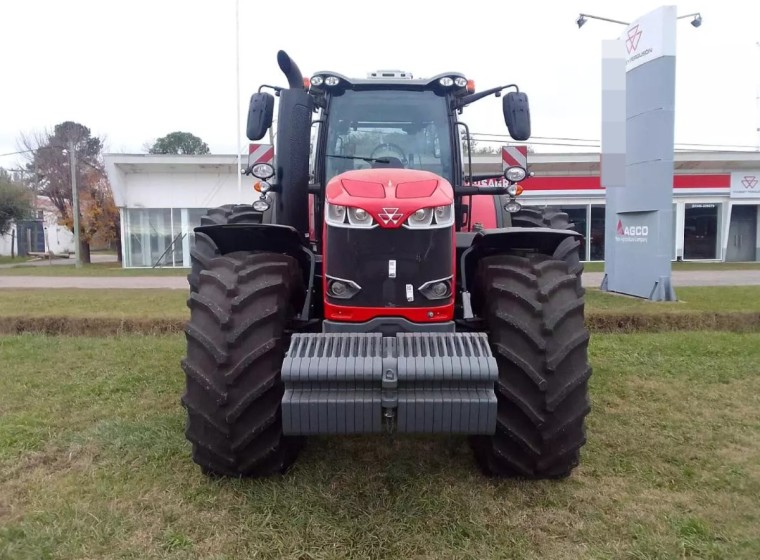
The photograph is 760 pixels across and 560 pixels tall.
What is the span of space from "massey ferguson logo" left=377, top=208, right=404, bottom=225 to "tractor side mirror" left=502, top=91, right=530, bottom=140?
1357mm

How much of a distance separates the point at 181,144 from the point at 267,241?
55.8 metres

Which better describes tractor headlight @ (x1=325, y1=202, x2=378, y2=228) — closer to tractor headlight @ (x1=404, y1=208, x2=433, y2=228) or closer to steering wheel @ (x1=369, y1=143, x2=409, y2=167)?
tractor headlight @ (x1=404, y1=208, x2=433, y2=228)

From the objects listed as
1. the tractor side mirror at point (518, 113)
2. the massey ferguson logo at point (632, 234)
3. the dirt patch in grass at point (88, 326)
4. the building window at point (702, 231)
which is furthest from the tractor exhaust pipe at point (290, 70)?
the building window at point (702, 231)

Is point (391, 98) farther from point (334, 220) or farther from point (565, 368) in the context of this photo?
point (565, 368)

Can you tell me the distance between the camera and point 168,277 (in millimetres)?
17938

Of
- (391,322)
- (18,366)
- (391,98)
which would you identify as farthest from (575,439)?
(18,366)

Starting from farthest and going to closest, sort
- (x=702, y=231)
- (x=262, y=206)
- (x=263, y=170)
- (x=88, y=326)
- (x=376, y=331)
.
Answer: (x=702, y=231)
(x=88, y=326)
(x=262, y=206)
(x=263, y=170)
(x=376, y=331)

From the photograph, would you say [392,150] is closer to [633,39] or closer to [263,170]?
[263,170]

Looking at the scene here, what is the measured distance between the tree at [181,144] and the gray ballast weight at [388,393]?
2155 inches

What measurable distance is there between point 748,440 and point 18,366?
665 cm

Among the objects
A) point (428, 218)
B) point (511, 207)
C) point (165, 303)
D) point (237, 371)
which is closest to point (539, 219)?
point (511, 207)

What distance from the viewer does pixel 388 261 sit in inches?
126

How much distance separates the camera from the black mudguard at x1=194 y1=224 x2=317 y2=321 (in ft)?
11.3

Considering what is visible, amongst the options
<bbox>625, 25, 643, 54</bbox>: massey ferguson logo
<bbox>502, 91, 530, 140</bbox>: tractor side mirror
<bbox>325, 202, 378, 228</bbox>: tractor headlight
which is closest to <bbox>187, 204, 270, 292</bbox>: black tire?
<bbox>325, 202, 378, 228</bbox>: tractor headlight
